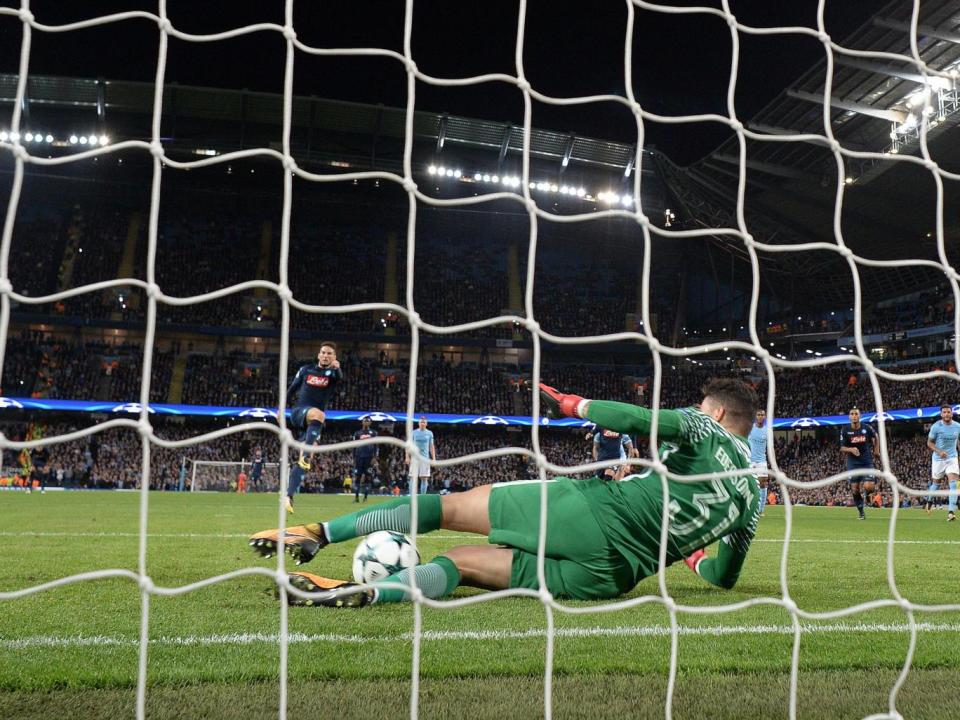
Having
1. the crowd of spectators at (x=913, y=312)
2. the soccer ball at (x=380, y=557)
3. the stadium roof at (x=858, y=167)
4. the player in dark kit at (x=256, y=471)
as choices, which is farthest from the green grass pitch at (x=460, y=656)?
the crowd of spectators at (x=913, y=312)

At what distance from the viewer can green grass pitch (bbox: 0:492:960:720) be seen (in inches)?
91.4

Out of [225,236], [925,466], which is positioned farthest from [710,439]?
[225,236]

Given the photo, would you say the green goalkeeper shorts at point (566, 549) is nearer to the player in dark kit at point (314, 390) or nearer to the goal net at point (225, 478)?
the player in dark kit at point (314, 390)

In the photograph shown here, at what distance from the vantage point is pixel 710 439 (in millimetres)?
3729

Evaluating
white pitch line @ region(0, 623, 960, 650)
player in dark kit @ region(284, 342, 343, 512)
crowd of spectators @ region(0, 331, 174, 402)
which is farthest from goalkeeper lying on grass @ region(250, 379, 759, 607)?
crowd of spectators @ region(0, 331, 174, 402)

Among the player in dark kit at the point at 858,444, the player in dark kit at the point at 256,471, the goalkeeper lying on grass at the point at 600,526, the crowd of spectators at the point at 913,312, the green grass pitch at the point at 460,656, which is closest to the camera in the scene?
the green grass pitch at the point at 460,656

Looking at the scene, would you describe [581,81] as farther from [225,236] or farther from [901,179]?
[225,236]

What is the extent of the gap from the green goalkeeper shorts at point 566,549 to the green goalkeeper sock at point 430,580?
0.83 feet

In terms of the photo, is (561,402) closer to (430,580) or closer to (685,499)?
(685,499)

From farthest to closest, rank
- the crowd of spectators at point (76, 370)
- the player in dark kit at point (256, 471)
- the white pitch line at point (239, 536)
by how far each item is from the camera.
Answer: the crowd of spectators at point (76, 370), the player in dark kit at point (256, 471), the white pitch line at point (239, 536)

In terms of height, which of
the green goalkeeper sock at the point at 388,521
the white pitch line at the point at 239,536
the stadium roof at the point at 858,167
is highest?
the stadium roof at the point at 858,167

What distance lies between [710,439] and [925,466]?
27.6 metres

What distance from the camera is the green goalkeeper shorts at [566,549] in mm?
3723

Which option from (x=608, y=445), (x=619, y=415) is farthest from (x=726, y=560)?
(x=608, y=445)
